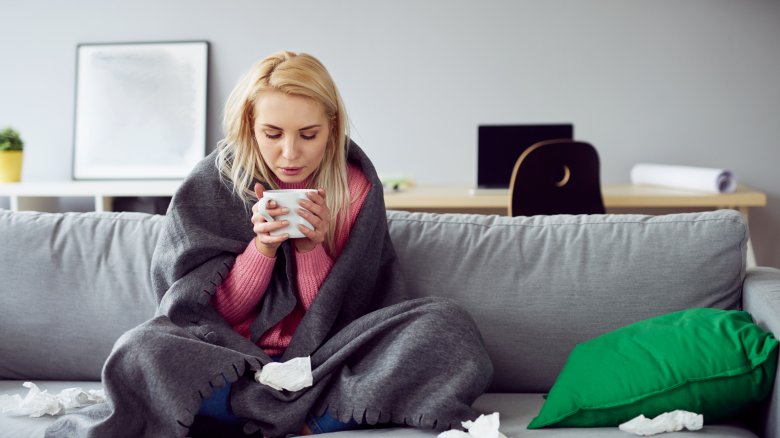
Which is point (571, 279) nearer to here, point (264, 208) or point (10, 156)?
point (264, 208)

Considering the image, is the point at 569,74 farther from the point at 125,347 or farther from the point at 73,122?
the point at 125,347

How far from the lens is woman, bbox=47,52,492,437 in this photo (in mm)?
1463

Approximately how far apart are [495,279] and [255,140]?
0.58 m

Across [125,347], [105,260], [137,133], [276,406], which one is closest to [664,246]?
[276,406]

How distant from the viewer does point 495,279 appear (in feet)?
6.05

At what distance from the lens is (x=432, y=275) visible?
187 cm

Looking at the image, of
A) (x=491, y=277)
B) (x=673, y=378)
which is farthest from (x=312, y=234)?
(x=673, y=378)

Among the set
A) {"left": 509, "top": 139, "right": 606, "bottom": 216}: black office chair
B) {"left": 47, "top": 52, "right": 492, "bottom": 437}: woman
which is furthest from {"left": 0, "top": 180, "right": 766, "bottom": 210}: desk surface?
{"left": 47, "top": 52, "right": 492, "bottom": 437}: woman

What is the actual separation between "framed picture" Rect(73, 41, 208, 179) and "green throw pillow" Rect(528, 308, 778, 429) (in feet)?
9.21

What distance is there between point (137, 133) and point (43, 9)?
2.44 ft

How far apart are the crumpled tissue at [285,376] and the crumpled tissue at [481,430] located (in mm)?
273

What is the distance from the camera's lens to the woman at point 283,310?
146 centimetres

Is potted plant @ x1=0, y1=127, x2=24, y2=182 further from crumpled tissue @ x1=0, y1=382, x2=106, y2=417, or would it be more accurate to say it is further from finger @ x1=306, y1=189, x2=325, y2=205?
finger @ x1=306, y1=189, x2=325, y2=205

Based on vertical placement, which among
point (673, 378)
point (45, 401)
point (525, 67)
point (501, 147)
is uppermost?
point (525, 67)
